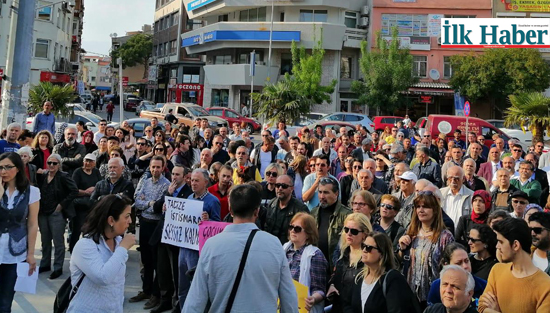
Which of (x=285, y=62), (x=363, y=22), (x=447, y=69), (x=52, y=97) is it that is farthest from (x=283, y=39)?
(x=52, y=97)

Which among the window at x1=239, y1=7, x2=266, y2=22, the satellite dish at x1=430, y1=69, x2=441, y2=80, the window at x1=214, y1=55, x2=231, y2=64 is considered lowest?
the satellite dish at x1=430, y1=69, x2=441, y2=80

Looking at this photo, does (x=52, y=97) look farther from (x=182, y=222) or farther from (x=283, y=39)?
(x=283, y=39)

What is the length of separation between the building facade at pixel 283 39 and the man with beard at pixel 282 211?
1551 inches

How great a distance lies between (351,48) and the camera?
161 feet

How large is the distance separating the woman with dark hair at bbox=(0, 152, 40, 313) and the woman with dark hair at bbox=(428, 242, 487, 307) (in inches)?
141

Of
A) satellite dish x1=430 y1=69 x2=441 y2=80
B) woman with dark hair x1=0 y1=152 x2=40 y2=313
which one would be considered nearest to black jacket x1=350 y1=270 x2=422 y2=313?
woman with dark hair x1=0 y1=152 x2=40 y2=313

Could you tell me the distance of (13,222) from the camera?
5824 mm

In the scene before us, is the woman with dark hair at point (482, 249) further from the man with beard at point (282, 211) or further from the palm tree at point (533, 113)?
the palm tree at point (533, 113)

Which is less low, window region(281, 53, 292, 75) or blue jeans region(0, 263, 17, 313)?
window region(281, 53, 292, 75)

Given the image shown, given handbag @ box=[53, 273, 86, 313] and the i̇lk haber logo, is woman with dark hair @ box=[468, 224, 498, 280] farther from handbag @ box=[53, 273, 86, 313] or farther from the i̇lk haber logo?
the i̇lk haber logo

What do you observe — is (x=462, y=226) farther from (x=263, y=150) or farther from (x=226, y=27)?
(x=226, y=27)

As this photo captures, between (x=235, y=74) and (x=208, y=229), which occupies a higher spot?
(x=235, y=74)

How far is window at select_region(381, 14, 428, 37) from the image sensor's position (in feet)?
155

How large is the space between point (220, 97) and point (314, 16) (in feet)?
35.2
